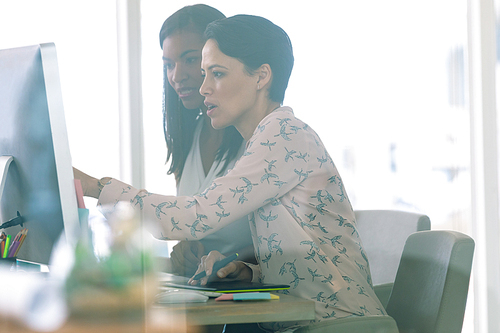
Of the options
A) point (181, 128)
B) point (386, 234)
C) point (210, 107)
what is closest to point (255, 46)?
point (210, 107)

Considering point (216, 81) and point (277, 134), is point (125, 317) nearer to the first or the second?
point (277, 134)

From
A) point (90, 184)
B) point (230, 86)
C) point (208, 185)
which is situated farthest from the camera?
point (208, 185)

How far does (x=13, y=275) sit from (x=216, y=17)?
0.81 metres

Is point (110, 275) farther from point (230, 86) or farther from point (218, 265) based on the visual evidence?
point (230, 86)

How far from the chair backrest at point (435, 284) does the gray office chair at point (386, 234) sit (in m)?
0.33

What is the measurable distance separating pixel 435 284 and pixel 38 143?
0.62 meters

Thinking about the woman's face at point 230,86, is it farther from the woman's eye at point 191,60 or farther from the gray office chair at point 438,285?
the gray office chair at point 438,285

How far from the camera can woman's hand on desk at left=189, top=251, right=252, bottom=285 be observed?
63 cm

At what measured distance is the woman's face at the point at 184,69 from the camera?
0.99 meters

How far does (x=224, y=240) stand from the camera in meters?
0.96

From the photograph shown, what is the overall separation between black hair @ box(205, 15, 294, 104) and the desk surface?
506mm

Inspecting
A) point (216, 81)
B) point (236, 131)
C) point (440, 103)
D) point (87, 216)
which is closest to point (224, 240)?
point (236, 131)

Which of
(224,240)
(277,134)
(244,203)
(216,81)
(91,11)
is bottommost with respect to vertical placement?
(224,240)

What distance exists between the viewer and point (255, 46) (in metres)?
0.86
